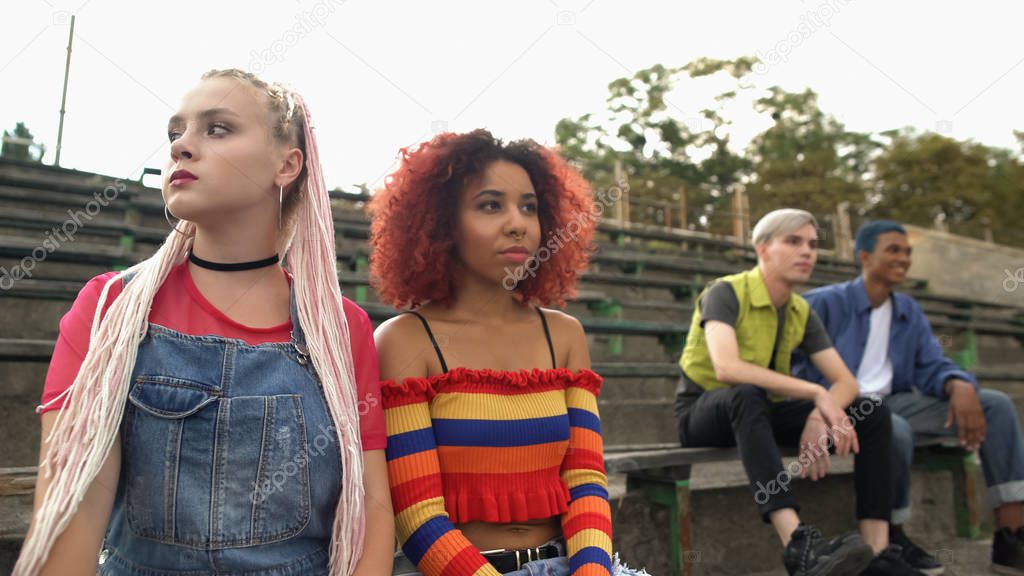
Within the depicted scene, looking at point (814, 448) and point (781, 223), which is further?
point (781, 223)

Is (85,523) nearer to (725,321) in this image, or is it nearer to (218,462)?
(218,462)

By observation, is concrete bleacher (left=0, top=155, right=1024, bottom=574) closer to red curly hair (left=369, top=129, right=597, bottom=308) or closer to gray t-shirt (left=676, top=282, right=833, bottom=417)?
gray t-shirt (left=676, top=282, right=833, bottom=417)

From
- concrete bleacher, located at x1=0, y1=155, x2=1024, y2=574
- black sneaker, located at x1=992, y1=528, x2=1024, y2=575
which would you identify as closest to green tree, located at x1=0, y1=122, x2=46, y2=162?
concrete bleacher, located at x1=0, y1=155, x2=1024, y2=574

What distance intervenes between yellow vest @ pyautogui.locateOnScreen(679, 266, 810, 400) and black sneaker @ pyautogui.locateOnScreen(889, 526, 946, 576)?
640 millimetres

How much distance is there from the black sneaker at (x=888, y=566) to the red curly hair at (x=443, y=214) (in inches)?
44.6

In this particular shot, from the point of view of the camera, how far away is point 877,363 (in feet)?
9.13

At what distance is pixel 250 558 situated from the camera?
918mm

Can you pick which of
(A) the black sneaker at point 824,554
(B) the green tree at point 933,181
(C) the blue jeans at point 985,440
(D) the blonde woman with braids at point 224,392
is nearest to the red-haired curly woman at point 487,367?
(D) the blonde woman with braids at point 224,392

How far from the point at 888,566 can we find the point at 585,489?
1.11 meters

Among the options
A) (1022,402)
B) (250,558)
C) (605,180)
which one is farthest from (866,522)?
(605,180)

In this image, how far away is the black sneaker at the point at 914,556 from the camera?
2.32 m

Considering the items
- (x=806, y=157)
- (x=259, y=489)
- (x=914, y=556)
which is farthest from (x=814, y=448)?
(x=806, y=157)

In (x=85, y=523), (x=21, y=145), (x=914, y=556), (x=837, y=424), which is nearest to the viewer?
(x=85, y=523)

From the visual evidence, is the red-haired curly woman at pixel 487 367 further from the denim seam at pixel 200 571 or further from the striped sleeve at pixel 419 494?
the denim seam at pixel 200 571
